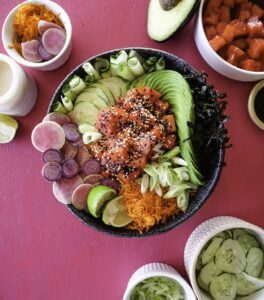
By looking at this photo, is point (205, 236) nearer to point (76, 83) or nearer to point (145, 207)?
point (145, 207)

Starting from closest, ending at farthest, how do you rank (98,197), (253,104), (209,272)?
(98,197) → (209,272) → (253,104)

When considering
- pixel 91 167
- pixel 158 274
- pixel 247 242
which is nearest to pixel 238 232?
Result: pixel 247 242

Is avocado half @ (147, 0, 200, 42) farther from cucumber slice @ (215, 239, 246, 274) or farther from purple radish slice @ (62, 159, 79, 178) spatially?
cucumber slice @ (215, 239, 246, 274)

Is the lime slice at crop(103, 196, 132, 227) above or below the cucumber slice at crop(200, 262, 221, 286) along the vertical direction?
above

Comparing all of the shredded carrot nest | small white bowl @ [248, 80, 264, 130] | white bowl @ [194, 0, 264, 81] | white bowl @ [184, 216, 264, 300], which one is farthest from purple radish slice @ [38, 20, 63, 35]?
white bowl @ [184, 216, 264, 300]

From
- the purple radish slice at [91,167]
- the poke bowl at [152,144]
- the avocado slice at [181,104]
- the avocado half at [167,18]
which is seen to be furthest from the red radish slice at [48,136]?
the avocado half at [167,18]
